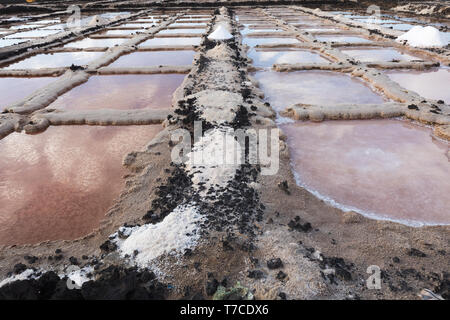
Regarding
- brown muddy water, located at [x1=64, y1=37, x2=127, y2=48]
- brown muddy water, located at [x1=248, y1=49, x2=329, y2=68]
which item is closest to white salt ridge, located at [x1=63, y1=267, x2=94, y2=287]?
brown muddy water, located at [x1=248, y1=49, x2=329, y2=68]

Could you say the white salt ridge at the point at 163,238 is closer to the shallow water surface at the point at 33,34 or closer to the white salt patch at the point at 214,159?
the white salt patch at the point at 214,159

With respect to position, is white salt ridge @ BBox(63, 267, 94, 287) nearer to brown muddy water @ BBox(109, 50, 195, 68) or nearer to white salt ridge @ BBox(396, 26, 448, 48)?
brown muddy water @ BBox(109, 50, 195, 68)

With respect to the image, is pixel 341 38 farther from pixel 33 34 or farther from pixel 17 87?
pixel 33 34

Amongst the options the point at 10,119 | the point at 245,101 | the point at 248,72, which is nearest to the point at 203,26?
the point at 248,72

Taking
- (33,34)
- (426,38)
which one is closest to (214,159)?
(426,38)

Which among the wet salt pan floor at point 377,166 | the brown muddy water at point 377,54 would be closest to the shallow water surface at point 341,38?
the brown muddy water at point 377,54
